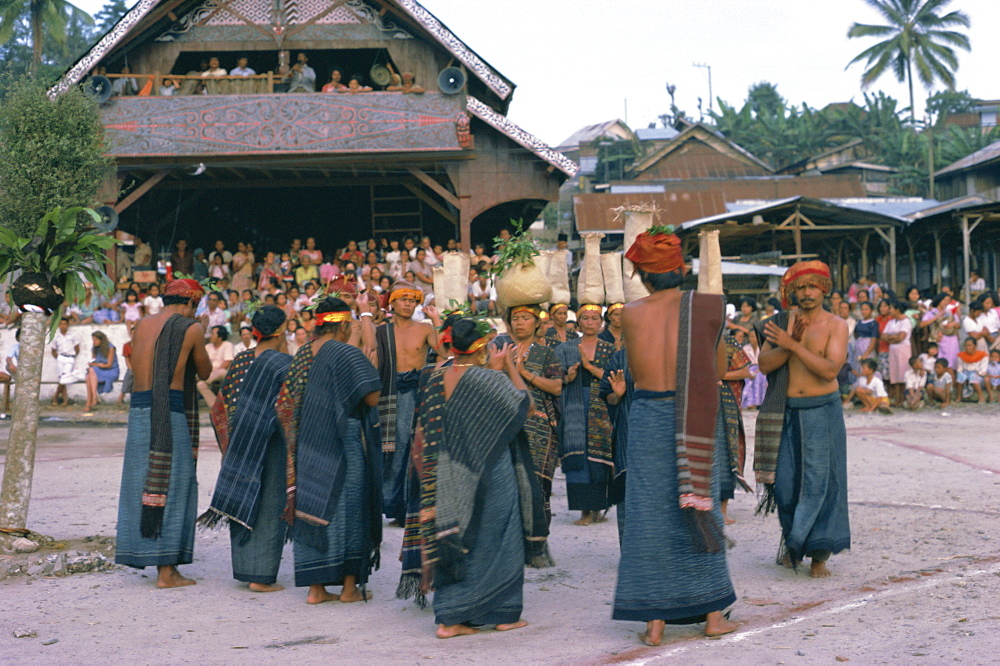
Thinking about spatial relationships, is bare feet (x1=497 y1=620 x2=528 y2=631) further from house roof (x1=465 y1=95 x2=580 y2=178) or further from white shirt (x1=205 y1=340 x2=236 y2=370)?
house roof (x1=465 y1=95 x2=580 y2=178)

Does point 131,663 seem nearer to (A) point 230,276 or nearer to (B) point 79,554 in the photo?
(B) point 79,554

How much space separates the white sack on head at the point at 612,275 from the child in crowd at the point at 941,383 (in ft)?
19.4

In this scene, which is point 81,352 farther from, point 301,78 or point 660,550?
point 660,550

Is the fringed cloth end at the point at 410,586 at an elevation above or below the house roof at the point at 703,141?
below

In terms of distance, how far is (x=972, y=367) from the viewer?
1599cm

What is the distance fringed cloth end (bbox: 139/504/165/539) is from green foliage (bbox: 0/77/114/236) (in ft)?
7.49

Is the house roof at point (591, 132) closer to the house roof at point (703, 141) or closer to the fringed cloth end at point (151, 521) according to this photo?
the house roof at point (703, 141)

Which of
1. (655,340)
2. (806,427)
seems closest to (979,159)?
(806,427)

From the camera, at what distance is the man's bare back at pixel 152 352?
6301 mm

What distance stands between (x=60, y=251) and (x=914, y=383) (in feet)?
41.5

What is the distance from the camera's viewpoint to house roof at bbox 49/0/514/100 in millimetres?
20125

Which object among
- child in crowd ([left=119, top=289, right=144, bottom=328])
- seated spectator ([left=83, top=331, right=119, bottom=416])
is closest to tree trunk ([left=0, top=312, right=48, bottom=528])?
seated spectator ([left=83, top=331, right=119, bottom=416])

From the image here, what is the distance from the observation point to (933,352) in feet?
52.6

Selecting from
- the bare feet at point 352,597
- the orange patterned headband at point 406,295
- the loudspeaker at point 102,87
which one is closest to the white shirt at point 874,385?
the orange patterned headband at point 406,295
